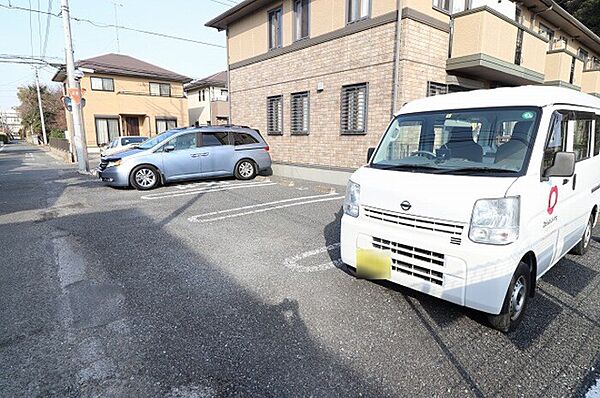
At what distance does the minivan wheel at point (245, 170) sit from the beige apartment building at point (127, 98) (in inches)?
694

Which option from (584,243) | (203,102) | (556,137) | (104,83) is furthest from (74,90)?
(203,102)

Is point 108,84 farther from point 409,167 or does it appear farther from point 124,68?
point 409,167

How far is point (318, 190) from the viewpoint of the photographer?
888 centimetres

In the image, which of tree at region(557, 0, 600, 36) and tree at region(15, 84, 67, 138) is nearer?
tree at region(557, 0, 600, 36)

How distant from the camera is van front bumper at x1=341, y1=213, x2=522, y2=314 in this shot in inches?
91.9

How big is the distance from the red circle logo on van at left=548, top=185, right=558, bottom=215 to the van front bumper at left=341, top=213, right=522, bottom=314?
0.75 m

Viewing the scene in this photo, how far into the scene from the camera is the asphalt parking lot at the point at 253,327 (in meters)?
2.09

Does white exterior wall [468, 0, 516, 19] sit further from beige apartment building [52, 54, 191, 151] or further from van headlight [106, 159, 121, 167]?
beige apartment building [52, 54, 191, 151]

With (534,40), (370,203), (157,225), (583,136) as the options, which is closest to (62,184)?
(157,225)

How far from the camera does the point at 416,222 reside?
2.64 metres

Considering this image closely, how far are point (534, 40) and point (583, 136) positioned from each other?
881 cm

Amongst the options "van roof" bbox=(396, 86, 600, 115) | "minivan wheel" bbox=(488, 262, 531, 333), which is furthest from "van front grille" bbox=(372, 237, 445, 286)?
"van roof" bbox=(396, 86, 600, 115)

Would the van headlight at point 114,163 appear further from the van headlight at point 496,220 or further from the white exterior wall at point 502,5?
the white exterior wall at point 502,5

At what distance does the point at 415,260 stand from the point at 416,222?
11.6 inches
